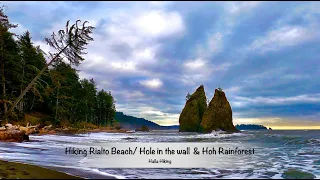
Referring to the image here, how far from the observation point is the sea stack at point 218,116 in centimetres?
6306

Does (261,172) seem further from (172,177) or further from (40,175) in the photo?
(40,175)

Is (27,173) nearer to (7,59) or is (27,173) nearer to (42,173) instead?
(42,173)

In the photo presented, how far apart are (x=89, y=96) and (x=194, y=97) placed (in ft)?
87.6

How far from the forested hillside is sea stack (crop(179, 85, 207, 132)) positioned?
78.1ft

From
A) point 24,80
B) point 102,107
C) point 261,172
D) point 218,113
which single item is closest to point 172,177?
point 261,172

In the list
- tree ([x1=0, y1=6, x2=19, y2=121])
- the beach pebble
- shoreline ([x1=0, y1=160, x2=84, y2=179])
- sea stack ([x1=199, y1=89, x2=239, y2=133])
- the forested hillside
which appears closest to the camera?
shoreline ([x1=0, y1=160, x2=84, y2=179])

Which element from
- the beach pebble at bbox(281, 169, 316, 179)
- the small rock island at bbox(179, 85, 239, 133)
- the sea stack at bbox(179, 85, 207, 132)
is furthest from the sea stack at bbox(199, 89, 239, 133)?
the beach pebble at bbox(281, 169, 316, 179)

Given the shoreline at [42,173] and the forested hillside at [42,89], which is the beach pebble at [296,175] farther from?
the forested hillside at [42,89]

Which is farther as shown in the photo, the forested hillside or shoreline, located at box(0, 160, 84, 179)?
the forested hillside

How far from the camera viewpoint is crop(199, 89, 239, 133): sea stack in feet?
207

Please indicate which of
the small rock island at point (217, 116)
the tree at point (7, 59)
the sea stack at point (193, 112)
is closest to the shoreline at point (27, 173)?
the tree at point (7, 59)

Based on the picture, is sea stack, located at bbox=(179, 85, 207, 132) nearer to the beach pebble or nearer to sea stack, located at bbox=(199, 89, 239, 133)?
sea stack, located at bbox=(199, 89, 239, 133)

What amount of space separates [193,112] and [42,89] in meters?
39.7

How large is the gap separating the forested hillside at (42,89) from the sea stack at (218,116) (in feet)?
85.0
